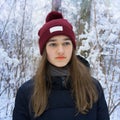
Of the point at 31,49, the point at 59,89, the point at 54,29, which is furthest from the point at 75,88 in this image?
the point at 31,49

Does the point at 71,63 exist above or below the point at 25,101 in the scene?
above

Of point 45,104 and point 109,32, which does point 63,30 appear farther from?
point 109,32

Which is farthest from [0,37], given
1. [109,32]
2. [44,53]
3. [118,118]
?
[44,53]

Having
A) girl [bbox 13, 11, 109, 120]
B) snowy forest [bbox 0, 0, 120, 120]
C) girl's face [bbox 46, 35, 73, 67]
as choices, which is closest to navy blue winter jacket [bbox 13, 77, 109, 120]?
girl [bbox 13, 11, 109, 120]

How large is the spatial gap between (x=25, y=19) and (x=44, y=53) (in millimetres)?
3139

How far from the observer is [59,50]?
7.91ft

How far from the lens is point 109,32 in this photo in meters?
5.41

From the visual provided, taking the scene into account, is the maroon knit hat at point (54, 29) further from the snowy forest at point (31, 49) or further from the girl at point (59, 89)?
the snowy forest at point (31, 49)

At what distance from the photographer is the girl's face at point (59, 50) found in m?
2.42

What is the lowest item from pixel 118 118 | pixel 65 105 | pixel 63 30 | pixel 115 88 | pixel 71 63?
pixel 118 118

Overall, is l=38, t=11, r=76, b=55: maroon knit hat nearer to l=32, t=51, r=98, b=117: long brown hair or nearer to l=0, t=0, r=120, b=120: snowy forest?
l=32, t=51, r=98, b=117: long brown hair

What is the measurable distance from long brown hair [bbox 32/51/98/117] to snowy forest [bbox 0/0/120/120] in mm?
2498

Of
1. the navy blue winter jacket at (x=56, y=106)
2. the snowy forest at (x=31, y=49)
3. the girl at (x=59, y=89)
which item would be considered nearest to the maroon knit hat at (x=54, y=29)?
the girl at (x=59, y=89)

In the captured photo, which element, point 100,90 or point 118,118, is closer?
point 100,90
